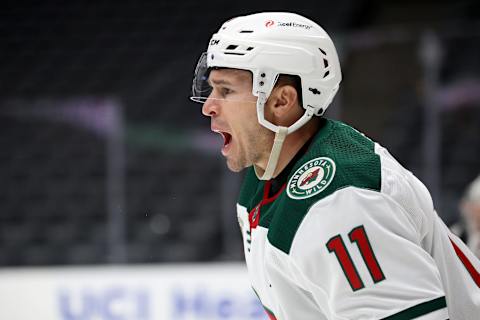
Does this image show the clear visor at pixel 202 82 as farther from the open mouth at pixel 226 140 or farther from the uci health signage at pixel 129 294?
the uci health signage at pixel 129 294

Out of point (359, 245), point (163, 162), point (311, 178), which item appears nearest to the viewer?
point (359, 245)

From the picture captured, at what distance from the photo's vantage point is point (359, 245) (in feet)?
4.10

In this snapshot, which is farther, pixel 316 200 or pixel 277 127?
pixel 277 127

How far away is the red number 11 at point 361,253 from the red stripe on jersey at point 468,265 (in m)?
0.30

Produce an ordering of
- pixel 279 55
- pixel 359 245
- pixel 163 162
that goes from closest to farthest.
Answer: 1. pixel 359 245
2. pixel 279 55
3. pixel 163 162

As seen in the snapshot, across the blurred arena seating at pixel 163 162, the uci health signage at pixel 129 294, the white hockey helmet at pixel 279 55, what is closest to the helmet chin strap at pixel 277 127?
the white hockey helmet at pixel 279 55

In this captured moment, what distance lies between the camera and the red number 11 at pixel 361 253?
125 cm

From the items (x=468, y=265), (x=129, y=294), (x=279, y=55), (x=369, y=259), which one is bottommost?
(x=129, y=294)

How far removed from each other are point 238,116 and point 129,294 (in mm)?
2538

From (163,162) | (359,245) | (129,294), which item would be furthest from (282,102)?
(163,162)

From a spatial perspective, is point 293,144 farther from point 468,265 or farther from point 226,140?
point 468,265

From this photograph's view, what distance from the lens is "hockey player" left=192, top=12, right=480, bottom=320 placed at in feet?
4.11

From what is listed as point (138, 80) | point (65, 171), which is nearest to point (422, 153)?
point (65, 171)

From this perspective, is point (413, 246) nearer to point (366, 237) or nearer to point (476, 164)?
point (366, 237)
